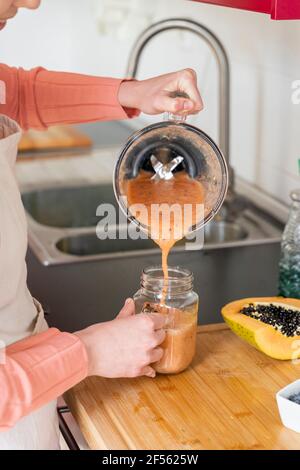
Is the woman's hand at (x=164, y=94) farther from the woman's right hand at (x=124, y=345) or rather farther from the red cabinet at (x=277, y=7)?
the woman's right hand at (x=124, y=345)

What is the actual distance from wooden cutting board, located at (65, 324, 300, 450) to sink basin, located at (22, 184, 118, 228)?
104cm

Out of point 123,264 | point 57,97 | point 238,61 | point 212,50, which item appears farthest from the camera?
point 238,61

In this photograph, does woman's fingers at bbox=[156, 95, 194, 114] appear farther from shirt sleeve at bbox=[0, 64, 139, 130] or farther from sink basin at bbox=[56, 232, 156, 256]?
sink basin at bbox=[56, 232, 156, 256]

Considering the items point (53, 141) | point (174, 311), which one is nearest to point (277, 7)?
point (174, 311)

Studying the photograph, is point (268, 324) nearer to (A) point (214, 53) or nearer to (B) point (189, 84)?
(B) point (189, 84)

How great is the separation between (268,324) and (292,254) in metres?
0.23

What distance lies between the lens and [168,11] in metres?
2.73

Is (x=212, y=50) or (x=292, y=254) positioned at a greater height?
(x=212, y=50)

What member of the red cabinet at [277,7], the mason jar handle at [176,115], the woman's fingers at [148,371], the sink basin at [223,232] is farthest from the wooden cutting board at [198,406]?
the sink basin at [223,232]

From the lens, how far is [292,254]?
1544mm

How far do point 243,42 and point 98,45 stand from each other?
3.76 ft

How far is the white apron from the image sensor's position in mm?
1188

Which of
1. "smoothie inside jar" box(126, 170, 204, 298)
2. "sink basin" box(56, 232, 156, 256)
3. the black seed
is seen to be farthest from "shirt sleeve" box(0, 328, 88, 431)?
"sink basin" box(56, 232, 156, 256)
